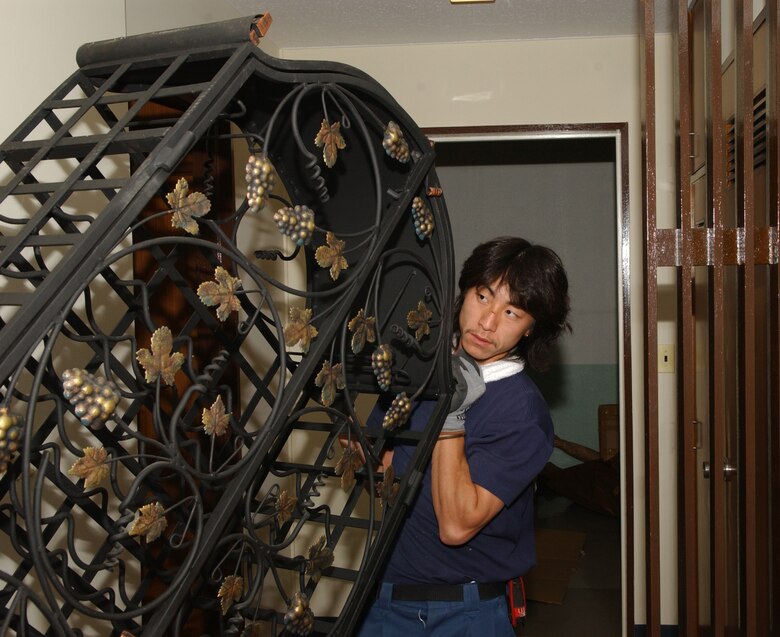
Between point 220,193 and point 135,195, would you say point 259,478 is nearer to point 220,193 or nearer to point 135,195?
point 135,195

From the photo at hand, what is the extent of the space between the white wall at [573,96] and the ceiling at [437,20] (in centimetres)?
6

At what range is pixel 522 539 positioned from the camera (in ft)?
5.47

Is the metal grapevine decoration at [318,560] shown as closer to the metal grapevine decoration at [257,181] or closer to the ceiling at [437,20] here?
the metal grapevine decoration at [257,181]

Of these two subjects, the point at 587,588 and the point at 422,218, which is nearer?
the point at 422,218

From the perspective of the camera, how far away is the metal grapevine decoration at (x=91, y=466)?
830mm

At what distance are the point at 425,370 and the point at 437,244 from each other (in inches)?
10.0

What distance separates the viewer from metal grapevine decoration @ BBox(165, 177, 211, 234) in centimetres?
95

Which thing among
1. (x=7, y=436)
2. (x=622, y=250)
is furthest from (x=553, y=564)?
(x=7, y=436)

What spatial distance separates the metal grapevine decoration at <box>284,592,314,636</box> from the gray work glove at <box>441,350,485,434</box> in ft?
1.56

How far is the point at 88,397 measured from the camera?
799 millimetres

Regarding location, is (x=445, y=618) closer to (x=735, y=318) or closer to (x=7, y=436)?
(x=7, y=436)

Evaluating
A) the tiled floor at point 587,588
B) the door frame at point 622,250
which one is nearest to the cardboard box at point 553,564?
the tiled floor at point 587,588

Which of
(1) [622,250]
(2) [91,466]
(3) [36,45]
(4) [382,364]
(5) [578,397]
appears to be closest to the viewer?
(2) [91,466]

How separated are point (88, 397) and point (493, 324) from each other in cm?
99
